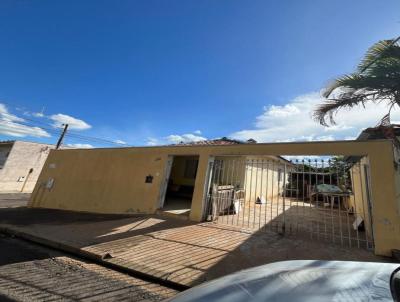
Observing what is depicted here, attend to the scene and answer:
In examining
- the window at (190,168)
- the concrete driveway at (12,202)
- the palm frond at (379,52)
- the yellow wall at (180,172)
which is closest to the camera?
the palm frond at (379,52)

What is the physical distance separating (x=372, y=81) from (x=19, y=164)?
26.8 metres

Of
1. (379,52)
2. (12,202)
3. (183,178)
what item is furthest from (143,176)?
(12,202)

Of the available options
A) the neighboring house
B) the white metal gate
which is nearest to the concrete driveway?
the neighboring house

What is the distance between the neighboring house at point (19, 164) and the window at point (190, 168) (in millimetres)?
18110

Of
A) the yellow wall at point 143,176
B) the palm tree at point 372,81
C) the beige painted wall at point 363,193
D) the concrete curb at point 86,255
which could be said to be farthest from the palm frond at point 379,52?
the concrete curb at point 86,255

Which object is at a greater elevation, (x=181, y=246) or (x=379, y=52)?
(x=379, y=52)

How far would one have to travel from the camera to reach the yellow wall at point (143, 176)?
15.2ft

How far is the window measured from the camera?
12.9 meters

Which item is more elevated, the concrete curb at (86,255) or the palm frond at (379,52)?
the palm frond at (379,52)

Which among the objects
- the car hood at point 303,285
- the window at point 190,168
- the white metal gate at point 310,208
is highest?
the window at point 190,168

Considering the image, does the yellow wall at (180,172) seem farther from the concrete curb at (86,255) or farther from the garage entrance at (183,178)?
the concrete curb at (86,255)

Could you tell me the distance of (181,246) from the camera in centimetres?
479

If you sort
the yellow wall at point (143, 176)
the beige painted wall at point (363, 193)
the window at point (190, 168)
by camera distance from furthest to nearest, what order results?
the window at point (190, 168), the beige painted wall at point (363, 193), the yellow wall at point (143, 176)

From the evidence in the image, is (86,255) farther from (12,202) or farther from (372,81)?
(12,202)
